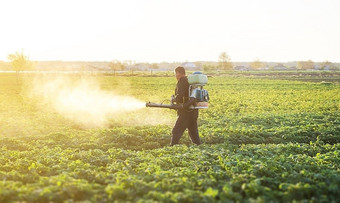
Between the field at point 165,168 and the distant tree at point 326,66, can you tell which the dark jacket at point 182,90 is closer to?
the field at point 165,168

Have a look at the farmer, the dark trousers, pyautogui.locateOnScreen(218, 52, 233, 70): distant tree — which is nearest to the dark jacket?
the farmer

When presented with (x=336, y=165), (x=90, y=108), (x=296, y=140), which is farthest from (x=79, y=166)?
(x=90, y=108)

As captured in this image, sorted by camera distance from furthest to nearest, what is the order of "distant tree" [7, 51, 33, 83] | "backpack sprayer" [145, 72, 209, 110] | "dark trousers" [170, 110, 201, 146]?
"distant tree" [7, 51, 33, 83]
"dark trousers" [170, 110, 201, 146]
"backpack sprayer" [145, 72, 209, 110]

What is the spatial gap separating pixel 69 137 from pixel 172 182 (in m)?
6.53

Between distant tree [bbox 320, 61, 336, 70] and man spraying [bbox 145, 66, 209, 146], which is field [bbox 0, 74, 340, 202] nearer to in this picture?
man spraying [bbox 145, 66, 209, 146]

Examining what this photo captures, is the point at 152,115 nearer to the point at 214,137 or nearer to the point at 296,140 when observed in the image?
the point at 214,137

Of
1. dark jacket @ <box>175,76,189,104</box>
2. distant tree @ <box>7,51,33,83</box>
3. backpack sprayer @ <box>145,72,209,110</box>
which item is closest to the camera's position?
backpack sprayer @ <box>145,72,209,110</box>

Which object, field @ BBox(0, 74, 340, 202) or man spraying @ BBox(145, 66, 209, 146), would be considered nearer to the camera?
field @ BBox(0, 74, 340, 202)

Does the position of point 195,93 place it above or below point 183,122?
above

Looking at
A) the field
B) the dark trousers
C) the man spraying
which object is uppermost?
the man spraying

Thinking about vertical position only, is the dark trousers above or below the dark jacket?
below
